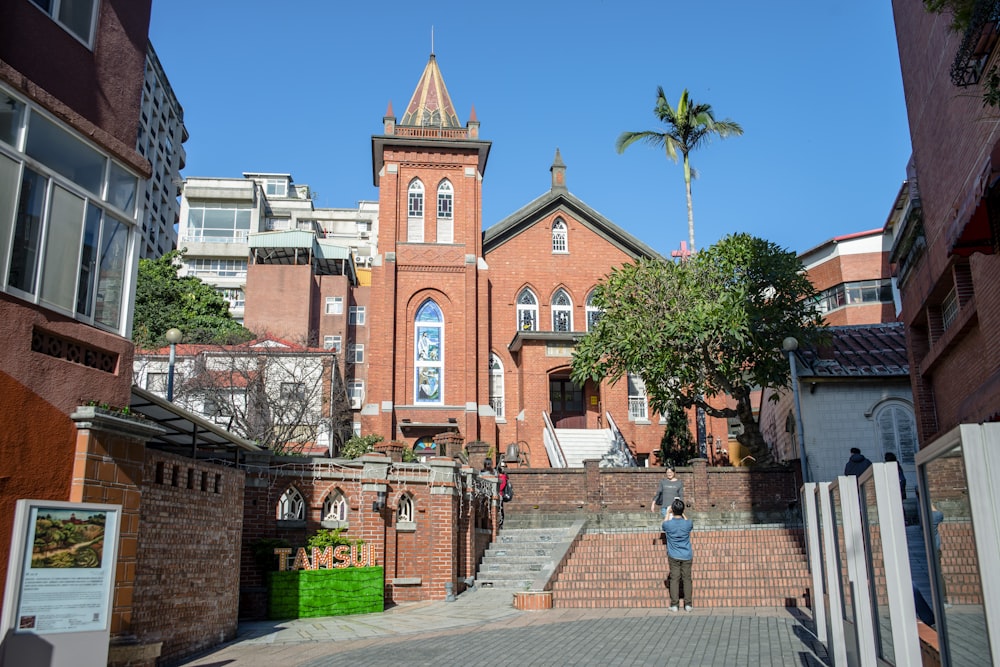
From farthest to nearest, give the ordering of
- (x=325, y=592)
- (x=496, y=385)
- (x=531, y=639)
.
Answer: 1. (x=496, y=385)
2. (x=325, y=592)
3. (x=531, y=639)

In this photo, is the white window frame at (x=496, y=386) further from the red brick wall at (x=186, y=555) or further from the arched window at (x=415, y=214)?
the red brick wall at (x=186, y=555)

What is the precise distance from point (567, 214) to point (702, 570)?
24228mm

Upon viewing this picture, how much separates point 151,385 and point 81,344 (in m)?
24.3

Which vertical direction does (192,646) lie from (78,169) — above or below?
below

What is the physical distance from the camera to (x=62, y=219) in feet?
27.9

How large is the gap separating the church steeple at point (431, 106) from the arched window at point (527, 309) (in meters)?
7.61

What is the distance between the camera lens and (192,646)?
10.6 meters

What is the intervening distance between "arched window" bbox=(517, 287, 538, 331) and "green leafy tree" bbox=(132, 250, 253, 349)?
504 inches

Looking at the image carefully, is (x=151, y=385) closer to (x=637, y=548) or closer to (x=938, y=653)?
(x=637, y=548)

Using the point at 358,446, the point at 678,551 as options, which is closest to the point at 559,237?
the point at 358,446

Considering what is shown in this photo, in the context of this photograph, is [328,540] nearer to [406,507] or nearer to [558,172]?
[406,507]

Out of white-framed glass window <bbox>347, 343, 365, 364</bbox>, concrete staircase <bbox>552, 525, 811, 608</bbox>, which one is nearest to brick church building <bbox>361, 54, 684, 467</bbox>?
white-framed glass window <bbox>347, 343, 365, 364</bbox>

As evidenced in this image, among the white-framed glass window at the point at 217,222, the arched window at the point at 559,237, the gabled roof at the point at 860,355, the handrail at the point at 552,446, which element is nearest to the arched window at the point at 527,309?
the arched window at the point at 559,237

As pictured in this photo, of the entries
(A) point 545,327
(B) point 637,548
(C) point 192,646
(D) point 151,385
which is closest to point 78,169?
(C) point 192,646
